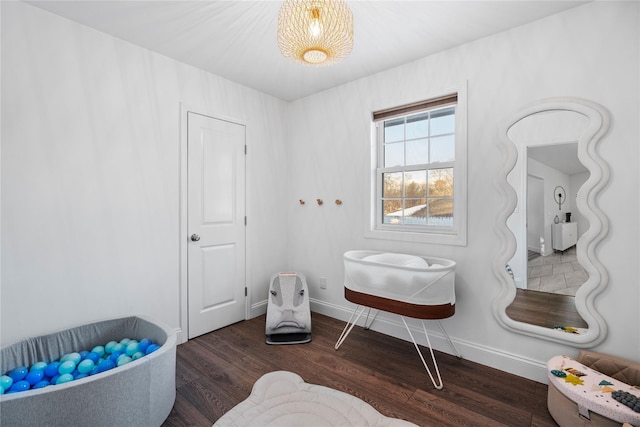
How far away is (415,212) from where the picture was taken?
9.46 ft

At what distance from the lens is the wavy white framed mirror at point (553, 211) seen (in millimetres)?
1925

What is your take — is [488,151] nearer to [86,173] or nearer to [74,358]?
[86,173]

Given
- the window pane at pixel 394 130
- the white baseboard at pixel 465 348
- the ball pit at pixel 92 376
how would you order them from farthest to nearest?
the window pane at pixel 394 130 < the white baseboard at pixel 465 348 < the ball pit at pixel 92 376

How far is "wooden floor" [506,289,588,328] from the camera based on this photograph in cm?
202

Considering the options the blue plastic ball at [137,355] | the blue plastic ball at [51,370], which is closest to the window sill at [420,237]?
the blue plastic ball at [137,355]

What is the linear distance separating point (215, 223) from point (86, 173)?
1.14 metres

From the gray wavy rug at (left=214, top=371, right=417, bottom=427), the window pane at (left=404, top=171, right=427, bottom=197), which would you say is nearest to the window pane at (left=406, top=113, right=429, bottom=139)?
the window pane at (left=404, top=171, right=427, bottom=197)

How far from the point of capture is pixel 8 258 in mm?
1890

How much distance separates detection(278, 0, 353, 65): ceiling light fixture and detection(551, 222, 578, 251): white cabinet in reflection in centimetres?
194

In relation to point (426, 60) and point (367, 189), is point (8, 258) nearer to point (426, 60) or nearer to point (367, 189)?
point (367, 189)

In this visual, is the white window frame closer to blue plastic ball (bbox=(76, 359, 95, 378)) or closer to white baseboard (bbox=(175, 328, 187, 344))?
white baseboard (bbox=(175, 328, 187, 344))

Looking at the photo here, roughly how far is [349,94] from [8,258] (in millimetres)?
3087

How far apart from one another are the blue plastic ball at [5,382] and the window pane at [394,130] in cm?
Answer: 329

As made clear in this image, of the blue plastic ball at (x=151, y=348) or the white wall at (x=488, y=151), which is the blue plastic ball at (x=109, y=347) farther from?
the white wall at (x=488, y=151)
